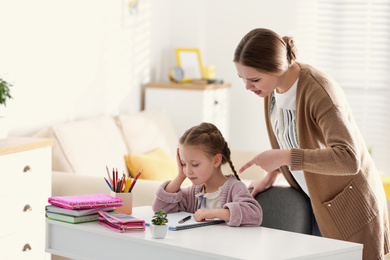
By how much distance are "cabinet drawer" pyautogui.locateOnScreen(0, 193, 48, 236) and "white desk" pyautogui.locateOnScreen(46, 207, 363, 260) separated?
2.58 feet

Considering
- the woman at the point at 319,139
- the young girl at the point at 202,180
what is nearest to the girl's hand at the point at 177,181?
the young girl at the point at 202,180

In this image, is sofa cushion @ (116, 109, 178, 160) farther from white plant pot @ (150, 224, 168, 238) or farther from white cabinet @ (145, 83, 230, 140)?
white plant pot @ (150, 224, 168, 238)

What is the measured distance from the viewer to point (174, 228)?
1911 millimetres

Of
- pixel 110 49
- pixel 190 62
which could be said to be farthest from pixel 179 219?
pixel 190 62

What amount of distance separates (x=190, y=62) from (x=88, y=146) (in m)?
1.69

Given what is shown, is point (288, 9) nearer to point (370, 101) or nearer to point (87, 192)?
point (370, 101)

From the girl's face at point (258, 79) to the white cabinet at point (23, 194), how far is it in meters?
1.15

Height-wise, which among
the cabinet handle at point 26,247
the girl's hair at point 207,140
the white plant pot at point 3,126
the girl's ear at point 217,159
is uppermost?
the girl's hair at point 207,140

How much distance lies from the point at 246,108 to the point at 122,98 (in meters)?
1.22

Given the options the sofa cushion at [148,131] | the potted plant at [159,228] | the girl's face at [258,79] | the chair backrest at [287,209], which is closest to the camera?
the potted plant at [159,228]

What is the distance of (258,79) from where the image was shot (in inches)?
79.3

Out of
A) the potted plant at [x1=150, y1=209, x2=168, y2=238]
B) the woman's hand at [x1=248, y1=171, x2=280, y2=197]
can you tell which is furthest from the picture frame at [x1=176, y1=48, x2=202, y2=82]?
the potted plant at [x1=150, y1=209, x2=168, y2=238]

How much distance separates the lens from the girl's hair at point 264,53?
1983 mm

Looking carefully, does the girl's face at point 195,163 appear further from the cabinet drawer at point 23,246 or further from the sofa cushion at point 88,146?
the sofa cushion at point 88,146
